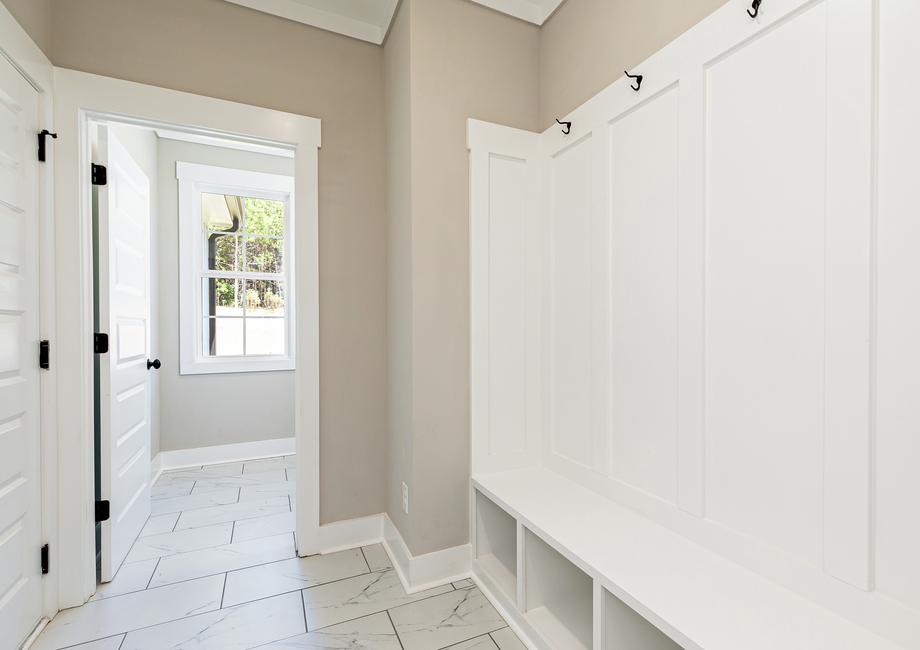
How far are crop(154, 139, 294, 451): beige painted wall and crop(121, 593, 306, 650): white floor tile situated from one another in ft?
7.02

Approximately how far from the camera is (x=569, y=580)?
176 centimetres

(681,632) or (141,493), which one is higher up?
(681,632)

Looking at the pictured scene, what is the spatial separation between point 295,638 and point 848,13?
2.47 meters

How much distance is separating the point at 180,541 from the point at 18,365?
1253mm

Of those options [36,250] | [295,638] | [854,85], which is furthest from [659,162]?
[36,250]

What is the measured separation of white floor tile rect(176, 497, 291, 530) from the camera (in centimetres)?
255

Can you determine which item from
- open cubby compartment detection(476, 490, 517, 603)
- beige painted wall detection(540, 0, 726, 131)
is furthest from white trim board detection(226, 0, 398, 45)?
open cubby compartment detection(476, 490, 517, 603)

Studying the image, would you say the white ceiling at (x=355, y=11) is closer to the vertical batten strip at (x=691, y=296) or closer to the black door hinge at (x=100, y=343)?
the vertical batten strip at (x=691, y=296)

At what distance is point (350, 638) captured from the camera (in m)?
1.61

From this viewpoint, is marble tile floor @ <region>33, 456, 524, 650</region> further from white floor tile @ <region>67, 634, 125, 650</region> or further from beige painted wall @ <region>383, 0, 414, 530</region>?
beige painted wall @ <region>383, 0, 414, 530</region>

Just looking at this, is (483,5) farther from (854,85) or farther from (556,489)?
(556,489)

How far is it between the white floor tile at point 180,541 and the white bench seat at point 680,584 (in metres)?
1.62

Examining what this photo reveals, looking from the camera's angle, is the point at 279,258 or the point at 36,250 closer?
the point at 36,250

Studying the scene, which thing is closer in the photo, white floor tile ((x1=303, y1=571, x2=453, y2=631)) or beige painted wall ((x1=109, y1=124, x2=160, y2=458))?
white floor tile ((x1=303, y1=571, x2=453, y2=631))
